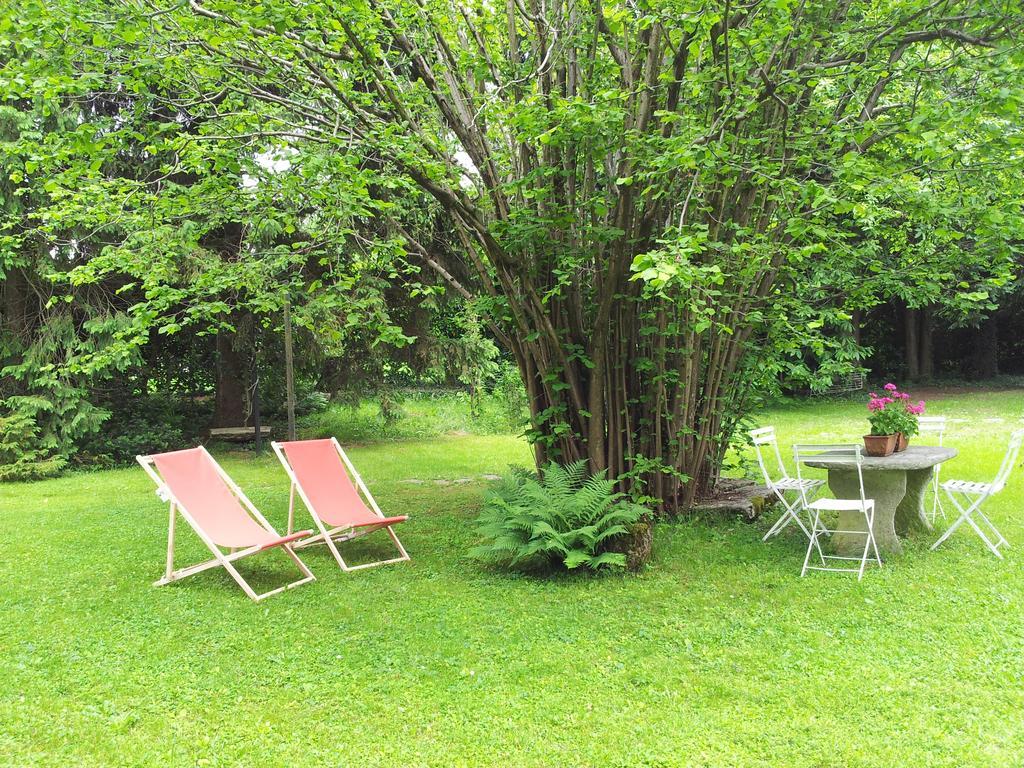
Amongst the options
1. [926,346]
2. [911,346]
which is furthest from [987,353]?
[911,346]

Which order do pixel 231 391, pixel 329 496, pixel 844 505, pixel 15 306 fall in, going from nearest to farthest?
1. pixel 844 505
2. pixel 329 496
3. pixel 15 306
4. pixel 231 391

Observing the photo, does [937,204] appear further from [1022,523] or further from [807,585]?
[1022,523]

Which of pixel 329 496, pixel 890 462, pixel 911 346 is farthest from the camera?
pixel 911 346

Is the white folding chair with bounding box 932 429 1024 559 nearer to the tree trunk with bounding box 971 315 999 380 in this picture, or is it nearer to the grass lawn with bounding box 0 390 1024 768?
the grass lawn with bounding box 0 390 1024 768

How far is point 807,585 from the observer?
4844 millimetres

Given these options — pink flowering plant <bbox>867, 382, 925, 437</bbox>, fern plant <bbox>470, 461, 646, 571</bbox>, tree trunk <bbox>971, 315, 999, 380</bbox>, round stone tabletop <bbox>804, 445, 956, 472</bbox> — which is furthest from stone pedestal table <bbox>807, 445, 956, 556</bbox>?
tree trunk <bbox>971, 315, 999, 380</bbox>

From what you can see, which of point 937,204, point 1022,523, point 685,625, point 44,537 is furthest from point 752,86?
point 44,537

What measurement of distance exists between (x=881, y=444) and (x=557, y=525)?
8.32 feet

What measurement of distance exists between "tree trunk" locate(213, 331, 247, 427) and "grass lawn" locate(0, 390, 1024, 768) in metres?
8.19

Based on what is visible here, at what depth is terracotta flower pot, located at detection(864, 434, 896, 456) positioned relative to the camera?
18.2 ft

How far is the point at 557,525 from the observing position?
529cm

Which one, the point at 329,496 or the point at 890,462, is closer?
the point at 890,462

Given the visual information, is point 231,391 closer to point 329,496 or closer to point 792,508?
point 329,496

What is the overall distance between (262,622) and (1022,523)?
19.8 feet
